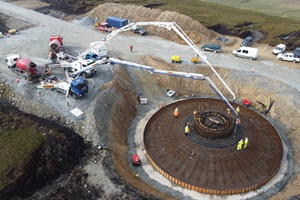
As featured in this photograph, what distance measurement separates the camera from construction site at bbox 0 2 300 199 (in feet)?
90.6

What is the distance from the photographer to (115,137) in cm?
3369

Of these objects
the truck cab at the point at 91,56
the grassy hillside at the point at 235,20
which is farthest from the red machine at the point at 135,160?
the grassy hillside at the point at 235,20

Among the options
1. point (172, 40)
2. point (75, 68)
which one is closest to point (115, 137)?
point (75, 68)

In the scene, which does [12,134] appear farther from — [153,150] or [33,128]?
[153,150]

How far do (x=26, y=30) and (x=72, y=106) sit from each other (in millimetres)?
34362

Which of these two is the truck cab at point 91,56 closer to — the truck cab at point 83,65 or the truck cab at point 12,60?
the truck cab at point 83,65

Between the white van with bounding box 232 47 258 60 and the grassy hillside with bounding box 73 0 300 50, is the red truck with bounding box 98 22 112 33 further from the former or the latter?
the white van with bounding box 232 47 258 60

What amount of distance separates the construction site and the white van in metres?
0.94

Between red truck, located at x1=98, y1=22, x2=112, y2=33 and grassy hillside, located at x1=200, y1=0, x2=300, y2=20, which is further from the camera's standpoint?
grassy hillside, located at x1=200, y1=0, x2=300, y2=20

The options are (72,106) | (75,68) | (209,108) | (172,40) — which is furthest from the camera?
(172,40)

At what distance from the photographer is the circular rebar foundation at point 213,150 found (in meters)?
28.0

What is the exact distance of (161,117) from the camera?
37156 mm

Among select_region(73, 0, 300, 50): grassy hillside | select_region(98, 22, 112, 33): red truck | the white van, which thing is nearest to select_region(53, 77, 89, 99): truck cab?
select_region(98, 22, 112, 33): red truck

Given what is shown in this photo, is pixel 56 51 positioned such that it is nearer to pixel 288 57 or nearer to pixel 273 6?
pixel 288 57
